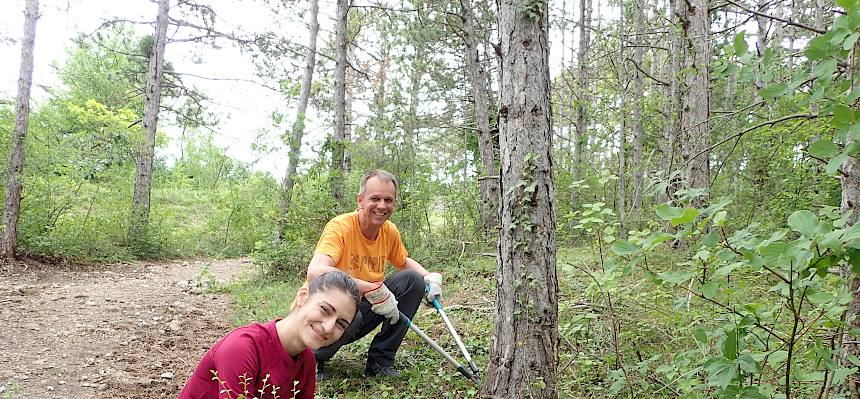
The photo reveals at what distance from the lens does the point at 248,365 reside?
197cm

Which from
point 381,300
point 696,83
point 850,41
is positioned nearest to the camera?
point 850,41

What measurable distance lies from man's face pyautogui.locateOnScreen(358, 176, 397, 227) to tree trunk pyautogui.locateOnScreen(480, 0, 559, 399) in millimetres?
987

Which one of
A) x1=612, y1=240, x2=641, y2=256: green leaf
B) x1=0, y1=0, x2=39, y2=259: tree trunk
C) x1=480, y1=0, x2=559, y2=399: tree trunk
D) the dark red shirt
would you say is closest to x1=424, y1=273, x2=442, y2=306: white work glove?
x1=480, y1=0, x2=559, y2=399: tree trunk

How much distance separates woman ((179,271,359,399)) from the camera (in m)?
1.98

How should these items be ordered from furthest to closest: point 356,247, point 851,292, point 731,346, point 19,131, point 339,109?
point 339,109, point 19,131, point 356,247, point 851,292, point 731,346

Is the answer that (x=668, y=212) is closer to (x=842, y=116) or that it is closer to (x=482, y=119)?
(x=842, y=116)

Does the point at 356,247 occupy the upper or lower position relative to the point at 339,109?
lower

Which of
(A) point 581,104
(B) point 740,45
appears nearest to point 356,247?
(B) point 740,45

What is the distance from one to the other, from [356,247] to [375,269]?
0.24m

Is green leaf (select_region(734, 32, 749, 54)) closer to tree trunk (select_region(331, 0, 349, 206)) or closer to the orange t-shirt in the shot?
the orange t-shirt

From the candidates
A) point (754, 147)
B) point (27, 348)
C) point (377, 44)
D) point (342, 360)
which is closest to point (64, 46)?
point (377, 44)

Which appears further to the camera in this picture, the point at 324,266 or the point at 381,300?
the point at 381,300

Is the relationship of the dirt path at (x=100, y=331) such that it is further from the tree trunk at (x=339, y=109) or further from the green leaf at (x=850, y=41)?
the green leaf at (x=850, y=41)

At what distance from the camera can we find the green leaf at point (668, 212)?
4.27 feet
